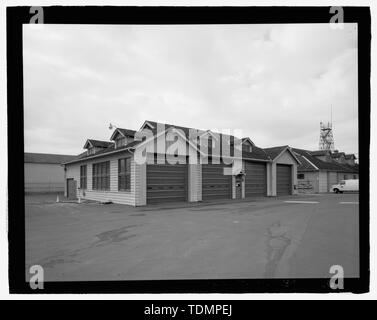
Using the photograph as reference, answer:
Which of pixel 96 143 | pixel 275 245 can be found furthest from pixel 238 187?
pixel 275 245

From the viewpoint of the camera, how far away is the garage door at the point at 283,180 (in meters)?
21.9

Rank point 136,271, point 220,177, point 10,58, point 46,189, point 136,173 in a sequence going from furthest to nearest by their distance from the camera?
point 46,189, point 220,177, point 136,173, point 136,271, point 10,58

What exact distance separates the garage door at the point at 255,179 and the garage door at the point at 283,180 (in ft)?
5.59

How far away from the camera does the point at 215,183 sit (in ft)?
55.9

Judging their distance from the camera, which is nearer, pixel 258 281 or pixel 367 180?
pixel 367 180

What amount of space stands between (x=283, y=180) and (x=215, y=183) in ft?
29.7

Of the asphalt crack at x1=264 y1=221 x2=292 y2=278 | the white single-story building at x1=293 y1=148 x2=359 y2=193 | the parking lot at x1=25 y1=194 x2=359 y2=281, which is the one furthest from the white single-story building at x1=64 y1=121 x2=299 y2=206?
the asphalt crack at x1=264 y1=221 x2=292 y2=278

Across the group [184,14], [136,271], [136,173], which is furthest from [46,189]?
[184,14]

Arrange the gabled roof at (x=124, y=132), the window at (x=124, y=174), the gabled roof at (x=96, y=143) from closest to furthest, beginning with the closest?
1. the window at (x=124, y=174)
2. the gabled roof at (x=124, y=132)
3. the gabled roof at (x=96, y=143)

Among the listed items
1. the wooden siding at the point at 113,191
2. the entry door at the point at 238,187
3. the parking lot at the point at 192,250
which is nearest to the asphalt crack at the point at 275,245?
the parking lot at the point at 192,250

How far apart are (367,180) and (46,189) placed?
3724 cm

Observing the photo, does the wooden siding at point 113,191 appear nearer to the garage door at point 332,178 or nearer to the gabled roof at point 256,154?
the gabled roof at point 256,154
